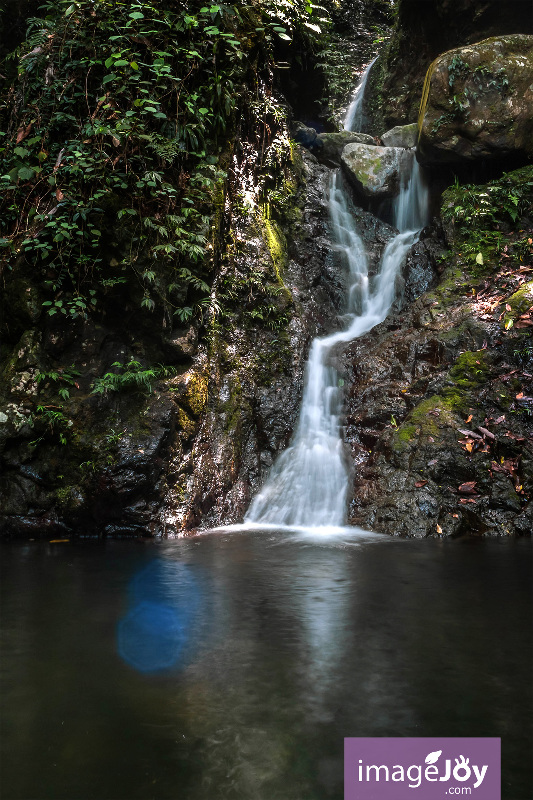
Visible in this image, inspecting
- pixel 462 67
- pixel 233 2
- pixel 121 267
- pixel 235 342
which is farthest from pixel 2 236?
pixel 462 67

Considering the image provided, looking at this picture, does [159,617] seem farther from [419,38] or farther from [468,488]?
[419,38]

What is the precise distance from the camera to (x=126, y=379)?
7027 millimetres

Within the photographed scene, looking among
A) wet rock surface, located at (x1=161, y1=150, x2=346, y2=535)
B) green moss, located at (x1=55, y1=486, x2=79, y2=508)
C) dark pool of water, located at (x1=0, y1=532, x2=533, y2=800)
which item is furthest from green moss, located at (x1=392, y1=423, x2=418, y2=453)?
green moss, located at (x1=55, y1=486, x2=79, y2=508)

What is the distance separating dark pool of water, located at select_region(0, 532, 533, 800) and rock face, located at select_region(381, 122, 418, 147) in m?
10.5

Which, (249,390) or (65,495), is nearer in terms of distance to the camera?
(65,495)

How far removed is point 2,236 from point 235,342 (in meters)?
3.42

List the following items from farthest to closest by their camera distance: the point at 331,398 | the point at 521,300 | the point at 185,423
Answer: the point at 331,398
the point at 521,300
the point at 185,423

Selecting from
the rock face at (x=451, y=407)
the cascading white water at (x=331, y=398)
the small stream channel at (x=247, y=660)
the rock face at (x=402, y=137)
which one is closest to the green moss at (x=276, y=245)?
the cascading white water at (x=331, y=398)

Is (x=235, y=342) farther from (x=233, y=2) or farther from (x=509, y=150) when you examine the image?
(x=509, y=150)

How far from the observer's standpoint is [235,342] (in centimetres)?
884

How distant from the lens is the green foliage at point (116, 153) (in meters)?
7.12

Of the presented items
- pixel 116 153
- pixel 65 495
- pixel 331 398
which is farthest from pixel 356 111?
Answer: pixel 65 495

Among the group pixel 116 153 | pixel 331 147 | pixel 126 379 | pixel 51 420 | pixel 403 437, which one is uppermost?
pixel 331 147

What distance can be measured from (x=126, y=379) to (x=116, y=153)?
2.80 m
